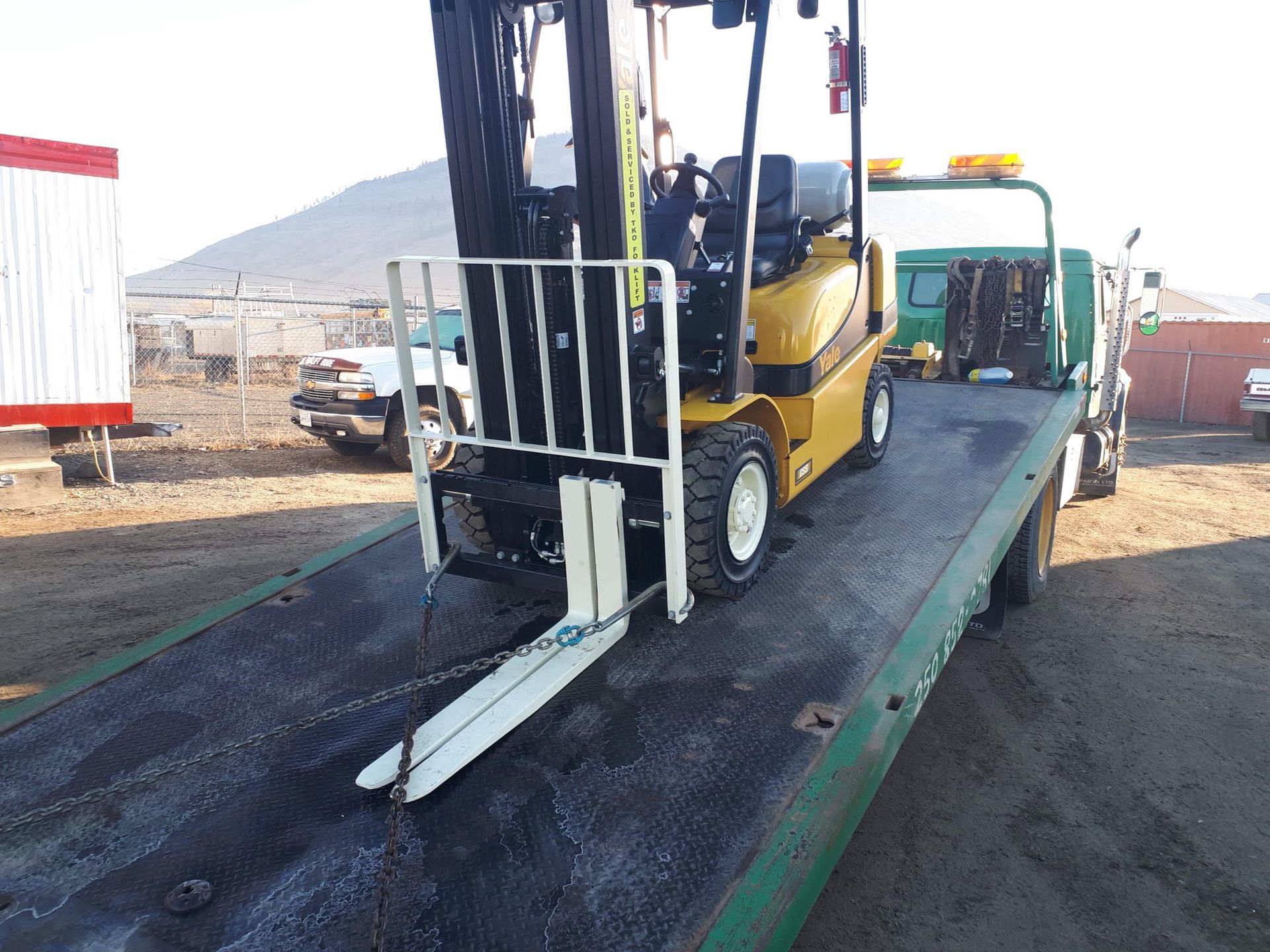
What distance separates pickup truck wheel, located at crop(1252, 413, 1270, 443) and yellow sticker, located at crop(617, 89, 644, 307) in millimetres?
15298

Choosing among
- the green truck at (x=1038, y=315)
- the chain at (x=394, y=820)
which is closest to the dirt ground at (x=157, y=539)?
the chain at (x=394, y=820)

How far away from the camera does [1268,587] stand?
22.6 feet

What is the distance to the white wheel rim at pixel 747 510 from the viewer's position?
12.3 feet

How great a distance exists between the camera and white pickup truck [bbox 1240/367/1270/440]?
1445cm

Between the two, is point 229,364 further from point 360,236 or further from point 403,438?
point 360,236

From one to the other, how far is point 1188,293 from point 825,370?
3056 centimetres

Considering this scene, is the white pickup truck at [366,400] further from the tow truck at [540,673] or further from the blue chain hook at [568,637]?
the blue chain hook at [568,637]

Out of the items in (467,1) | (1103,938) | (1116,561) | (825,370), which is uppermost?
(467,1)

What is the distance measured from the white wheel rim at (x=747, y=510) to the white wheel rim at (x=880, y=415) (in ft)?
6.03

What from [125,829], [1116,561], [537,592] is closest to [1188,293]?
[1116,561]

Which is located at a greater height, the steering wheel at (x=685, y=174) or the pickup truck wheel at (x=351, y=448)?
the steering wheel at (x=685, y=174)

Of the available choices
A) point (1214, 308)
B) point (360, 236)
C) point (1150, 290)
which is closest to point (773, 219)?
point (1150, 290)

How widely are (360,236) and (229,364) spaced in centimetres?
10716

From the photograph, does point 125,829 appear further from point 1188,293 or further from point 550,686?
point 1188,293
